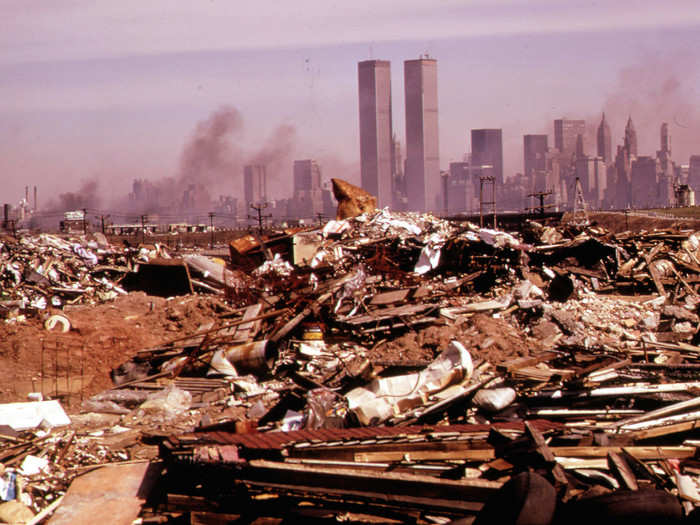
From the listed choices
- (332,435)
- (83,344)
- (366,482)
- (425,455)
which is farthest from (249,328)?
(366,482)

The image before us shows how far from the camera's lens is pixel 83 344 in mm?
11625

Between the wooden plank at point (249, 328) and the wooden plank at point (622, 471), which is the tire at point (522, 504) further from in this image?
the wooden plank at point (249, 328)

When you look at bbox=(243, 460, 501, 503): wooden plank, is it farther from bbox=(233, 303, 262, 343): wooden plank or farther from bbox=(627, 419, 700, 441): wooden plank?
bbox=(233, 303, 262, 343): wooden plank

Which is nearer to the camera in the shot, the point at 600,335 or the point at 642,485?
the point at 642,485

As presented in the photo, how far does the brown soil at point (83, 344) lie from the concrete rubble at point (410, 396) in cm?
43

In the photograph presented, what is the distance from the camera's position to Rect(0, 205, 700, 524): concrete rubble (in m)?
5.55

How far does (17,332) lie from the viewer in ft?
39.4

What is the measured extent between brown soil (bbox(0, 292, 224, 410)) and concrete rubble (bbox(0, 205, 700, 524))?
0.43m

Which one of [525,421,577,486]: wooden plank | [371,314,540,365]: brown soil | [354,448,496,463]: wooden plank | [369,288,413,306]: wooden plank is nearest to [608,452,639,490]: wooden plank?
[525,421,577,486]: wooden plank

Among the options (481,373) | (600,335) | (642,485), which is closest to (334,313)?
(481,373)

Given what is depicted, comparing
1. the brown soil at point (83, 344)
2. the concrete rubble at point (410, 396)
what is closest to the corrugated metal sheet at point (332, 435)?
the concrete rubble at point (410, 396)

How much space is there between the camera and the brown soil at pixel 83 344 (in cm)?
1043

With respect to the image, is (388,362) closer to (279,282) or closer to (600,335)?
(600,335)

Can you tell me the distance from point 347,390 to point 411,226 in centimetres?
953
